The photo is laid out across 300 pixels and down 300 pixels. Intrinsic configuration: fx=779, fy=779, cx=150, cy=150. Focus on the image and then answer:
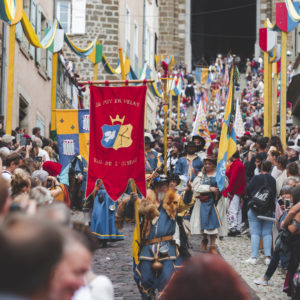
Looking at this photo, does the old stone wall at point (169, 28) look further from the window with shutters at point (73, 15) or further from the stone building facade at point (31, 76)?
the stone building facade at point (31, 76)

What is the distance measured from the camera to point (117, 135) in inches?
321

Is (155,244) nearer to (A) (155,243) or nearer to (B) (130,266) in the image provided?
(A) (155,243)

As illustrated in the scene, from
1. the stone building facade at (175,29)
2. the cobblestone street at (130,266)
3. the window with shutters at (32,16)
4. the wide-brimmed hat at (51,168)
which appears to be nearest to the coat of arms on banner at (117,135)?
the cobblestone street at (130,266)

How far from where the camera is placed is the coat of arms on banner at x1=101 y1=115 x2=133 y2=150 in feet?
26.8

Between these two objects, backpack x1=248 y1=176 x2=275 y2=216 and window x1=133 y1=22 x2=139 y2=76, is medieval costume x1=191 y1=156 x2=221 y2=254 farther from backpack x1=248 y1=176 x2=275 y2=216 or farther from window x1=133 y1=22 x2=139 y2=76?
window x1=133 y1=22 x2=139 y2=76

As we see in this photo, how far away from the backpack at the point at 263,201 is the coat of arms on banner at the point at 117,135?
3.29 metres

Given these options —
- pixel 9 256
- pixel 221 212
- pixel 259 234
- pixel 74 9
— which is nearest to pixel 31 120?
pixel 74 9

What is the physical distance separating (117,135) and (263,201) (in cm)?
348

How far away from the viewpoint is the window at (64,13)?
2788cm

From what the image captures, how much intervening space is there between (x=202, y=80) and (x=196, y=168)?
2404cm

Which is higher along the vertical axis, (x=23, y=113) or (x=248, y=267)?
(x=23, y=113)

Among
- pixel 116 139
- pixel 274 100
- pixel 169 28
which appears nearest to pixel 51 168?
pixel 116 139

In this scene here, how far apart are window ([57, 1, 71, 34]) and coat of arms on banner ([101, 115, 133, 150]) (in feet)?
66.4

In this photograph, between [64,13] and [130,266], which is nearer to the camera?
[130,266]
